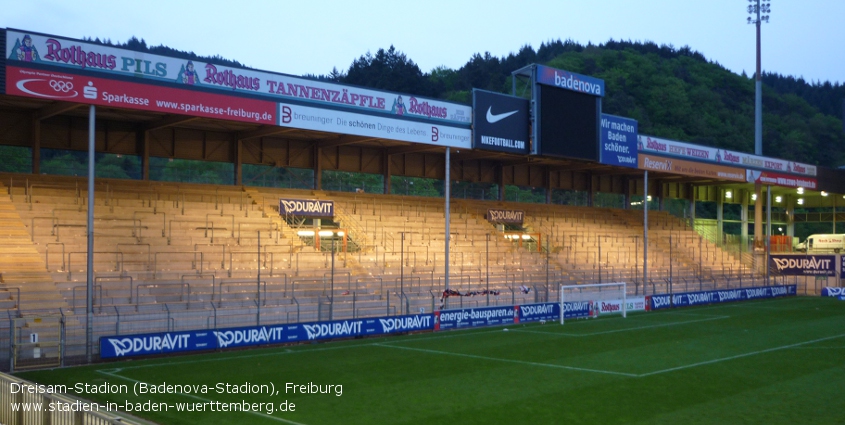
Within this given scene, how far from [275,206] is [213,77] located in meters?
8.48

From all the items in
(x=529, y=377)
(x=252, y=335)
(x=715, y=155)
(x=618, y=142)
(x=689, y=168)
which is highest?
(x=715, y=155)

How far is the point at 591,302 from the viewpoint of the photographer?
1293 inches

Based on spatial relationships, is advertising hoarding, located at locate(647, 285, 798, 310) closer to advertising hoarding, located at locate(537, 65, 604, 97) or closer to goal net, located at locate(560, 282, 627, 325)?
goal net, located at locate(560, 282, 627, 325)

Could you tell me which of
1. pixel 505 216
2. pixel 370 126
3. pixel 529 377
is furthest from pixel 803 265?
pixel 529 377

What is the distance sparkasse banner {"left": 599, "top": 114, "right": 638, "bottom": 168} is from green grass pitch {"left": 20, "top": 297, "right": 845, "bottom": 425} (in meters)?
A: 13.5

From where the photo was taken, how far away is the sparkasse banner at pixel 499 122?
3397 centimetres

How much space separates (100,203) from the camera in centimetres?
2845

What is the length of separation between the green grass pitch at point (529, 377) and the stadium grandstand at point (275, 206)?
3.10m

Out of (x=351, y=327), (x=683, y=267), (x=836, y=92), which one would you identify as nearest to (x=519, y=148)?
(x=351, y=327)

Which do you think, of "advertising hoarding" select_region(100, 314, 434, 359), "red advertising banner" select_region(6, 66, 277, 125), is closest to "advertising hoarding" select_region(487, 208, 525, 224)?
"advertising hoarding" select_region(100, 314, 434, 359)

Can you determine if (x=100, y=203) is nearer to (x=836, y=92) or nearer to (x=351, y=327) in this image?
(x=351, y=327)

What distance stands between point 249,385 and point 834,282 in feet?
139

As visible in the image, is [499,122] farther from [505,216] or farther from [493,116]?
[505,216]

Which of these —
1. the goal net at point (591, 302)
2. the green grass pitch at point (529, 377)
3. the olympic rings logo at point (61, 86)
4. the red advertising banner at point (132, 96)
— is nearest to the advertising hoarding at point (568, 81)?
the goal net at point (591, 302)
